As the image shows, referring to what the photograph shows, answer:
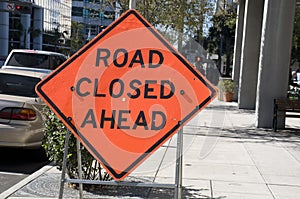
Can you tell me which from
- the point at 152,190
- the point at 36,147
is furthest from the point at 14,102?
the point at 152,190

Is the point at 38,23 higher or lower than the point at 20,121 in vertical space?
higher

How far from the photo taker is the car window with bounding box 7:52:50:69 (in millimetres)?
14719

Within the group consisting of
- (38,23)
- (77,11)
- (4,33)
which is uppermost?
(77,11)

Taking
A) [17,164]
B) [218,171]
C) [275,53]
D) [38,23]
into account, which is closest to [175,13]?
[275,53]

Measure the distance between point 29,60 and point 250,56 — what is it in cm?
940

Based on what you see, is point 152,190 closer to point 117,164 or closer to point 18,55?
point 117,164

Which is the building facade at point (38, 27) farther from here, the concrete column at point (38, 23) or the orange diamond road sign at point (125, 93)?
the orange diamond road sign at point (125, 93)

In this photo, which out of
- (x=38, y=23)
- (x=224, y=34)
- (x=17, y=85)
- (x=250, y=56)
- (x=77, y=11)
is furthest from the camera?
(x=38, y=23)

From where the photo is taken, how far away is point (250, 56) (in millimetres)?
19484

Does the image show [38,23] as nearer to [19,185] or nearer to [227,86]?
[227,86]

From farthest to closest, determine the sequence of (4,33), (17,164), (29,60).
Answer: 1. (4,33)
2. (29,60)
3. (17,164)

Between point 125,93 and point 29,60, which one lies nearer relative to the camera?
point 125,93

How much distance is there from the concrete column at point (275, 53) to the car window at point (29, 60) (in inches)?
271

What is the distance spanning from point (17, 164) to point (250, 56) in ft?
44.1
